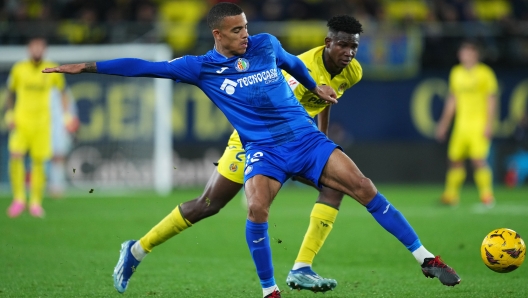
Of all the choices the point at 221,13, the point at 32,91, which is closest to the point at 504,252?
the point at 221,13

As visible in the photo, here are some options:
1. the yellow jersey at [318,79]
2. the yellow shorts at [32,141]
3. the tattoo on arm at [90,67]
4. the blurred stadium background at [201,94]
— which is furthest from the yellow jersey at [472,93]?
the tattoo on arm at [90,67]

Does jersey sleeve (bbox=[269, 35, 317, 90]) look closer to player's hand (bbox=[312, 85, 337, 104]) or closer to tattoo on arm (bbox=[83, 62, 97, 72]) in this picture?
player's hand (bbox=[312, 85, 337, 104])

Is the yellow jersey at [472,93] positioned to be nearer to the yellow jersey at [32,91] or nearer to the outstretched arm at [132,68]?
the yellow jersey at [32,91]

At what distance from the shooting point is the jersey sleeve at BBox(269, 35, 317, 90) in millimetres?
5793

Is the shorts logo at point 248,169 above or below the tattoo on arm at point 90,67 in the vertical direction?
below

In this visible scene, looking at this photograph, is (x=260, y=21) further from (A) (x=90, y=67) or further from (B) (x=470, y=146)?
(A) (x=90, y=67)

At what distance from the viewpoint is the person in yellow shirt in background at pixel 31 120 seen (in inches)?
472

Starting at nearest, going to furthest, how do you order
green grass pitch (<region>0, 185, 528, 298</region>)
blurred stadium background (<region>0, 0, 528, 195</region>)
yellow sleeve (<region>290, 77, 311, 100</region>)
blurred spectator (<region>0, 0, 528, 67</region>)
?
1. green grass pitch (<region>0, 185, 528, 298</region>)
2. yellow sleeve (<region>290, 77, 311, 100</region>)
3. blurred stadium background (<region>0, 0, 528, 195</region>)
4. blurred spectator (<region>0, 0, 528, 67</region>)

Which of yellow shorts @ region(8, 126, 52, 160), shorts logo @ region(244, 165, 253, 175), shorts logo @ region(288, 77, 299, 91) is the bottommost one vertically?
yellow shorts @ region(8, 126, 52, 160)

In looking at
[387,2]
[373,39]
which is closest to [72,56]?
[373,39]

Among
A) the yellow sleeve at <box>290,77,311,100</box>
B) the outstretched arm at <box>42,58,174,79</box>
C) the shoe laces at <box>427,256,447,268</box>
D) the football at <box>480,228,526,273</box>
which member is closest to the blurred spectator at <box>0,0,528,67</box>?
the yellow sleeve at <box>290,77,311,100</box>

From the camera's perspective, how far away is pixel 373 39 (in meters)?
16.6

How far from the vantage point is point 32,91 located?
12.5 m

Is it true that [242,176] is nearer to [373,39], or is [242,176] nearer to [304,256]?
[304,256]
